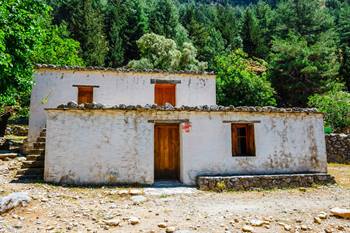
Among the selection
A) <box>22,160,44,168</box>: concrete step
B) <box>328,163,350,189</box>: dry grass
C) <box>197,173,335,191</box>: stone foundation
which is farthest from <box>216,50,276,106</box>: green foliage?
<box>22,160,44,168</box>: concrete step

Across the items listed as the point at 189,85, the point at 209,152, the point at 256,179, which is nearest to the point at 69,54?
the point at 189,85

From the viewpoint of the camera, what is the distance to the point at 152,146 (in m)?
10.8

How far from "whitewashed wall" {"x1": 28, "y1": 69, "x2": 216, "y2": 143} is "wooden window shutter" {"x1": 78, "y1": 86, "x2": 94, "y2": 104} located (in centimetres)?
23

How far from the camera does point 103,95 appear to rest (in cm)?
1472

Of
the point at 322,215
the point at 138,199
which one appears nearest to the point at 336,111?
the point at 322,215

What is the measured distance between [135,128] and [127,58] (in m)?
27.2

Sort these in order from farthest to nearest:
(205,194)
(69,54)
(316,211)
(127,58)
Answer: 1. (127,58)
2. (69,54)
3. (205,194)
4. (316,211)

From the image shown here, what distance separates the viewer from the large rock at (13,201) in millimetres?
7130

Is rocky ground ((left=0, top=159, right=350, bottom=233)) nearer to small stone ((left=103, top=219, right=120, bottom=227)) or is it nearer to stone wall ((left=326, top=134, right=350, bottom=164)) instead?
small stone ((left=103, top=219, right=120, bottom=227))

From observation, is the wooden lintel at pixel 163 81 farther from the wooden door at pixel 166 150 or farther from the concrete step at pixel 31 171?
the concrete step at pixel 31 171

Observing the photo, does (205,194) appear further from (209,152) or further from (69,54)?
(69,54)

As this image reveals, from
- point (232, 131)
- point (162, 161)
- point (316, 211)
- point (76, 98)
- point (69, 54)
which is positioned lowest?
point (316, 211)

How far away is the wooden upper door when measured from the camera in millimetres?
15578

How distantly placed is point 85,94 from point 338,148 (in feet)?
48.6
